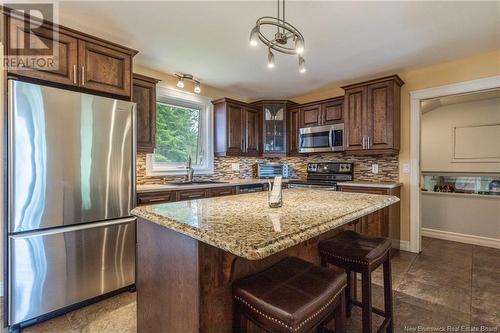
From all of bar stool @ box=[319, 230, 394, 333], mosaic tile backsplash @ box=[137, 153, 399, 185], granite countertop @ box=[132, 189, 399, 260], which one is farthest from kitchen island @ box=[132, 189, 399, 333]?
mosaic tile backsplash @ box=[137, 153, 399, 185]

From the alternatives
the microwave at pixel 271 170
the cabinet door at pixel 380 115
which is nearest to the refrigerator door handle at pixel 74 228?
the microwave at pixel 271 170

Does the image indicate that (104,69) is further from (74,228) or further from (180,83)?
(74,228)

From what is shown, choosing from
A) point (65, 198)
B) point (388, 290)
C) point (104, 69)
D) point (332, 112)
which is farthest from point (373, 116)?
point (65, 198)

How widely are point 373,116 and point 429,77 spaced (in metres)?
0.84

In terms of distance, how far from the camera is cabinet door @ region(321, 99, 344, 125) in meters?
3.82

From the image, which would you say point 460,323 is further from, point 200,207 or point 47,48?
point 47,48

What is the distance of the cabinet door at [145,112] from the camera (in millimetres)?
2832

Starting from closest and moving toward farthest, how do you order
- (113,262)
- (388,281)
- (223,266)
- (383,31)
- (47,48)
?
(223,266) < (388,281) < (47,48) < (113,262) < (383,31)

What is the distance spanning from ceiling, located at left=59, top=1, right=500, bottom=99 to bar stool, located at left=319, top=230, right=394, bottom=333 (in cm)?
180

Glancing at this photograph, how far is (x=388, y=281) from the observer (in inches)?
62.7

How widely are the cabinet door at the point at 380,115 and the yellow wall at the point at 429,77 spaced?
1.23ft

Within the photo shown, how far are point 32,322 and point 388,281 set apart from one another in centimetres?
252

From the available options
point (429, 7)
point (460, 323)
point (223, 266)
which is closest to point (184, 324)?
point (223, 266)

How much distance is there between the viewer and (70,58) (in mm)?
2037
